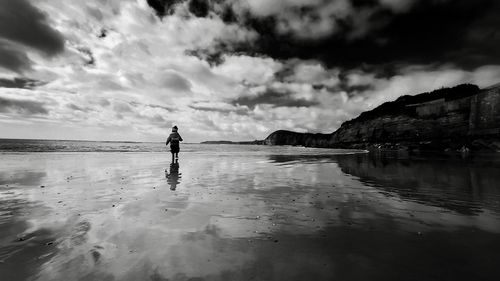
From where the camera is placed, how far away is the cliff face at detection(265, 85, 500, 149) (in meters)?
49.4

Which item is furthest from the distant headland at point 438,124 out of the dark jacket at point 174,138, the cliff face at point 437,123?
the dark jacket at point 174,138

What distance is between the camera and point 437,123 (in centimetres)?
6769

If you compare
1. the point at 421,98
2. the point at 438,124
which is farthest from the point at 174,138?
the point at 421,98

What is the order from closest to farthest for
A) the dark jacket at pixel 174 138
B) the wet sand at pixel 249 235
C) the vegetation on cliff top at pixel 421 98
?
the wet sand at pixel 249 235 → the dark jacket at pixel 174 138 → the vegetation on cliff top at pixel 421 98

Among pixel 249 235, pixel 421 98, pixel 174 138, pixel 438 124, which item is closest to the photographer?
pixel 249 235

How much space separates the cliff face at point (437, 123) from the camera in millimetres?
49438

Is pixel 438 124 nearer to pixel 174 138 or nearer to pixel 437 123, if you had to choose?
pixel 437 123

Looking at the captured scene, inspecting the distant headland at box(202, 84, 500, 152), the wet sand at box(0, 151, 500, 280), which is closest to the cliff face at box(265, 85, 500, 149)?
the distant headland at box(202, 84, 500, 152)

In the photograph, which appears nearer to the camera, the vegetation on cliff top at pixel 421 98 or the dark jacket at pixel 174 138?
the dark jacket at pixel 174 138

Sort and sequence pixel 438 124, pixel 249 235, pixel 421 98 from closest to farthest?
pixel 249 235
pixel 438 124
pixel 421 98

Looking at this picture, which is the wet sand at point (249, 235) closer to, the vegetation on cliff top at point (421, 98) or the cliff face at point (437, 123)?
the cliff face at point (437, 123)

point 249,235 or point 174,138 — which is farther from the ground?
point 174,138

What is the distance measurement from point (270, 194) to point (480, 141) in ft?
184

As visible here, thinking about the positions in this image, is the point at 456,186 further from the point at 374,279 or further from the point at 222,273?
the point at 222,273
